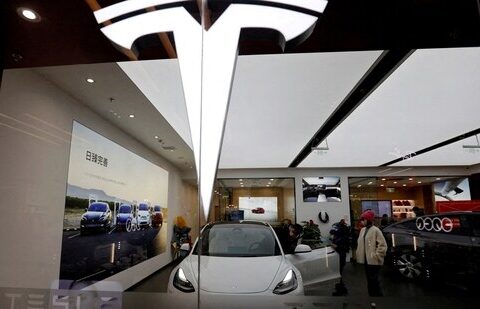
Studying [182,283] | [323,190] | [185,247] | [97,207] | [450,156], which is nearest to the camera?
[182,283]

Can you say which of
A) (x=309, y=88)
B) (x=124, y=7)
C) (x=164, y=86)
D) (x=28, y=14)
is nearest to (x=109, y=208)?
(x=164, y=86)

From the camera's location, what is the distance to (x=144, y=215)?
2.92m

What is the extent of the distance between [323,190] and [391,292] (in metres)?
1.06

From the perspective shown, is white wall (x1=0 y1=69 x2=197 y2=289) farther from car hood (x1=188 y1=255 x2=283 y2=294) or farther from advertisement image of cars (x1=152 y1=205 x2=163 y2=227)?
car hood (x1=188 y1=255 x2=283 y2=294)

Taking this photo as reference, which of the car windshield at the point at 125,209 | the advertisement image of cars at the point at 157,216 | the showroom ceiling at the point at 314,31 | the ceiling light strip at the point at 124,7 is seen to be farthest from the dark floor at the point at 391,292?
the ceiling light strip at the point at 124,7

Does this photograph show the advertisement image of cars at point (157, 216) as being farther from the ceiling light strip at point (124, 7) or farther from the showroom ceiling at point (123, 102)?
the ceiling light strip at point (124, 7)

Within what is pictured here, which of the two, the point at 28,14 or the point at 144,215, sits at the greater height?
the point at 28,14

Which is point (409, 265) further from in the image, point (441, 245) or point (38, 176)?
point (38, 176)

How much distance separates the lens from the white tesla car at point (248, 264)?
239 centimetres

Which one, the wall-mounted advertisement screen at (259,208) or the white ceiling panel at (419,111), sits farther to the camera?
the white ceiling panel at (419,111)

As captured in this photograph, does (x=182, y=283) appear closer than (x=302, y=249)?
Yes

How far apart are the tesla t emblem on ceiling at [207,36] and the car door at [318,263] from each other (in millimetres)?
1294

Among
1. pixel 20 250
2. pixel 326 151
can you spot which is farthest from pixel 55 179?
pixel 326 151

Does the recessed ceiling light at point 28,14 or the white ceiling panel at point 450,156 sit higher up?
the recessed ceiling light at point 28,14
